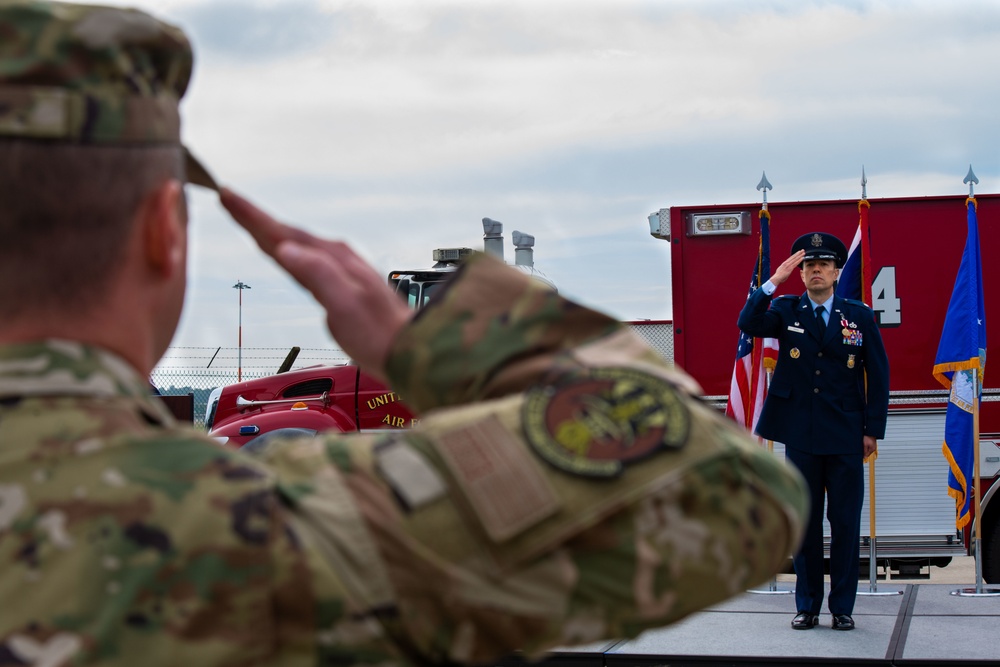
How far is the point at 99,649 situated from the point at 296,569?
0.49 feet

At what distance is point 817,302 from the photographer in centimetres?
630

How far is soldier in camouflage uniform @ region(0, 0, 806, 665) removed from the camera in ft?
2.74

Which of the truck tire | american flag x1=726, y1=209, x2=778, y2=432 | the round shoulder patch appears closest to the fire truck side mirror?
american flag x1=726, y1=209, x2=778, y2=432

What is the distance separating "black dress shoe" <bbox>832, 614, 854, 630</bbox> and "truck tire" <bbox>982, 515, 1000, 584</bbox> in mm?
2377

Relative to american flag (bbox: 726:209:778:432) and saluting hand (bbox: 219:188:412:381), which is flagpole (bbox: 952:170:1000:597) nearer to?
american flag (bbox: 726:209:778:432)

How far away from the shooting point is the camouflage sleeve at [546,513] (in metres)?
0.84

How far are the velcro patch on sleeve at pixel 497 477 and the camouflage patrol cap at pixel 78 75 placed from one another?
0.37m

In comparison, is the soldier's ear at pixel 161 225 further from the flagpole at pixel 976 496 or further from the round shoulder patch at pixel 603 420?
the flagpole at pixel 976 496

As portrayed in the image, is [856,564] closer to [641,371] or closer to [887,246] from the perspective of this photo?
[887,246]

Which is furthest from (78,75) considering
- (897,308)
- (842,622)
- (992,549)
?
(897,308)

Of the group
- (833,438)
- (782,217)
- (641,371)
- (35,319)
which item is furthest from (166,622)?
(782,217)

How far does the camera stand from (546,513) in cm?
84

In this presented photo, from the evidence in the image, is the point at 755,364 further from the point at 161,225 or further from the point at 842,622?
the point at 161,225

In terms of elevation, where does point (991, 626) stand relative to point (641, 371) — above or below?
below
